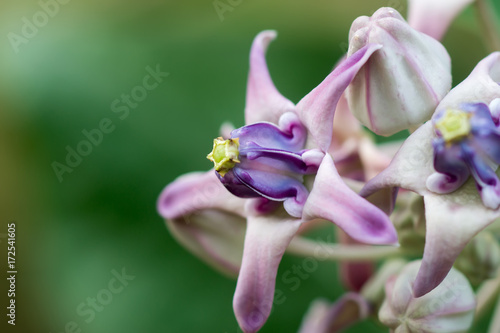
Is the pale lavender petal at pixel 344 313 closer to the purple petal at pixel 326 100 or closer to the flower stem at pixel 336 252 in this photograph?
the flower stem at pixel 336 252

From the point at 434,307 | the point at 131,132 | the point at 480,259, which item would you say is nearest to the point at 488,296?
the point at 480,259

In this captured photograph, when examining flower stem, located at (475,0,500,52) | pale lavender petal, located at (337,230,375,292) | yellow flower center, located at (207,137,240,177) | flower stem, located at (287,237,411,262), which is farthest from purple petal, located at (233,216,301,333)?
flower stem, located at (475,0,500,52)

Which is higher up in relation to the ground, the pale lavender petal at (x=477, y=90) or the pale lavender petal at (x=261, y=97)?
the pale lavender petal at (x=261, y=97)

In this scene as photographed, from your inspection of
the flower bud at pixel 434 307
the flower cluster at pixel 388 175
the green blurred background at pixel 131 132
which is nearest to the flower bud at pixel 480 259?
the flower cluster at pixel 388 175

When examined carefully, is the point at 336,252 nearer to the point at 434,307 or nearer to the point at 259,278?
the point at 434,307

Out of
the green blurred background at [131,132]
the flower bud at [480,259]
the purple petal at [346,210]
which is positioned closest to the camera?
the purple petal at [346,210]

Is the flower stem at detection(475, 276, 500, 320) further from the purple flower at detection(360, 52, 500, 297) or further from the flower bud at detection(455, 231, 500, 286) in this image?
the purple flower at detection(360, 52, 500, 297)
